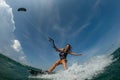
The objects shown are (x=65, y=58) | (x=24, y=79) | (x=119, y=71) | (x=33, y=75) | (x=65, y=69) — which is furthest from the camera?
(x=65, y=58)

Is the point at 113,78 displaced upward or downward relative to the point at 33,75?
downward

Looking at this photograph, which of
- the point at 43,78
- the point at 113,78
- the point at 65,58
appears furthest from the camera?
the point at 65,58

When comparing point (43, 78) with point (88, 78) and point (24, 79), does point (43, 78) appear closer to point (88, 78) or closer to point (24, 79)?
point (24, 79)

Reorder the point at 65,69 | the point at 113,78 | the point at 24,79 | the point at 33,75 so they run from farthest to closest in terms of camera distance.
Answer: the point at 65,69 < the point at 33,75 < the point at 24,79 < the point at 113,78

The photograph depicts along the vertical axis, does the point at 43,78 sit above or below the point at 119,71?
above

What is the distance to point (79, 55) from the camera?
28.4 meters

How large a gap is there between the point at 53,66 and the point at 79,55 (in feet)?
11.5

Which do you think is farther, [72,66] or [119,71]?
[72,66]

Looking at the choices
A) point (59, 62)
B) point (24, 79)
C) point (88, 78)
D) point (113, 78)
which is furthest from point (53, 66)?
point (113, 78)

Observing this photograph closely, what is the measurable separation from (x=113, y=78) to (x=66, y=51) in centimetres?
1253

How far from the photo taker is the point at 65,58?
29172 millimetres

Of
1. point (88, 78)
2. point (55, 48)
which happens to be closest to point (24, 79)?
point (88, 78)

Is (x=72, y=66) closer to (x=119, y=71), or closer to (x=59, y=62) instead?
(x=59, y=62)

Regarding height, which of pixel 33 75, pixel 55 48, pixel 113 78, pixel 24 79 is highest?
pixel 55 48
